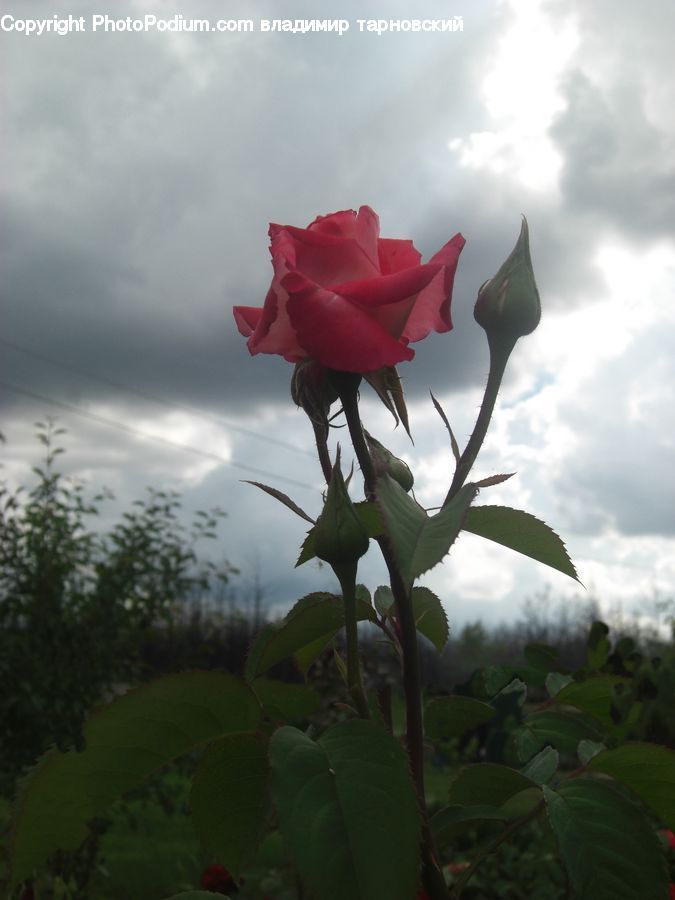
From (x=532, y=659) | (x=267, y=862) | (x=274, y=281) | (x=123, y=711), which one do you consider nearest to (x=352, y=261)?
(x=274, y=281)

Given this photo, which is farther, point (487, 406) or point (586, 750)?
point (586, 750)

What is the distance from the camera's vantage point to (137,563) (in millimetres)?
3855

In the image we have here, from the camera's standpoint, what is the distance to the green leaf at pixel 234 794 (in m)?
0.54

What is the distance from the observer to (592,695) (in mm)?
772

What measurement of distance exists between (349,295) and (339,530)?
6.6 inches

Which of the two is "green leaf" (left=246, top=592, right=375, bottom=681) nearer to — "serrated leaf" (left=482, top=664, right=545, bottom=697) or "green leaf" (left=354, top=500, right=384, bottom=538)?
"green leaf" (left=354, top=500, right=384, bottom=538)

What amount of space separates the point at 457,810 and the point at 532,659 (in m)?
0.45

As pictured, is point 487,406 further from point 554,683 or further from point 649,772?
point 554,683

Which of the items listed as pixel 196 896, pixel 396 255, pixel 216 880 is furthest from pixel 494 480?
pixel 216 880

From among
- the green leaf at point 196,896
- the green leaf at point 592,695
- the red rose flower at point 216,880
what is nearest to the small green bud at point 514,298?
the green leaf at point 592,695

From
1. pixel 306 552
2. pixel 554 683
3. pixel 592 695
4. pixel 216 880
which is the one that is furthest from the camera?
pixel 216 880

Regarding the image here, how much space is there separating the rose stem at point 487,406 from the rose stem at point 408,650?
0.06m

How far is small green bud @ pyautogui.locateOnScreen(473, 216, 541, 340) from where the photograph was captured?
65 cm

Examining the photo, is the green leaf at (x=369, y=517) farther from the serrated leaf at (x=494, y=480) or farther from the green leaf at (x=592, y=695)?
the green leaf at (x=592, y=695)
